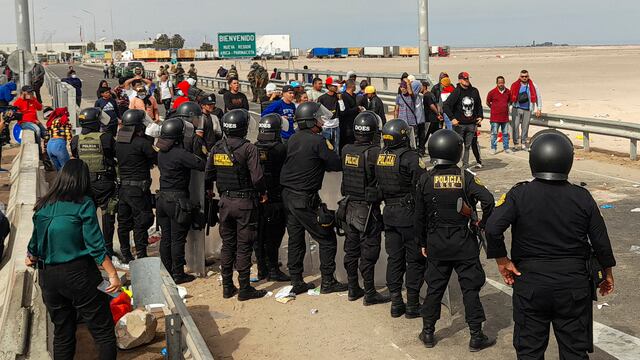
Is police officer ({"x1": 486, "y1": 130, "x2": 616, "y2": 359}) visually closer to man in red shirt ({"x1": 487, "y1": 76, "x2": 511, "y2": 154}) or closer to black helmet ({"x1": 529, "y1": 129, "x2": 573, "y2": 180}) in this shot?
black helmet ({"x1": 529, "y1": 129, "x2": 573, "y2": 180})

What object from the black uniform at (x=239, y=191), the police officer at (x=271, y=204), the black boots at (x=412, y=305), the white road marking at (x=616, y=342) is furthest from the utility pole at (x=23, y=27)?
the white road marking at (x=616, y=342)

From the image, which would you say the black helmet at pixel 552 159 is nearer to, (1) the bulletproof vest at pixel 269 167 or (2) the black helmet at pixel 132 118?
(1) the bulletproof vest at pixel 269 167

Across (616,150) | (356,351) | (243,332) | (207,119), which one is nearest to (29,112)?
(207,119)

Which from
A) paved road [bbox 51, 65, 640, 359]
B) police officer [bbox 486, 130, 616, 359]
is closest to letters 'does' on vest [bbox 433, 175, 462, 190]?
police officer [bbox 486, 130, 616, 359]

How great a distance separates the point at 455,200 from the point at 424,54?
13912mm

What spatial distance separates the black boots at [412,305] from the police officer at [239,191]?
5.81 ft

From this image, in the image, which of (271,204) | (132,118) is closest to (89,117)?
(132,118)

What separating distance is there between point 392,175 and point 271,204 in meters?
1.89

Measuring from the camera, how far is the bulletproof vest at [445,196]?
5973 millimetres

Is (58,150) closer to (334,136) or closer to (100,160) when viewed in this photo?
(100,160)

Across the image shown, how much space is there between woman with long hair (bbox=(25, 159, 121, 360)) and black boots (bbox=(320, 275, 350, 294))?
9.37ft

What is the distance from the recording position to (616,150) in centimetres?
1672

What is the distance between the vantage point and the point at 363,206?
23.7 ft

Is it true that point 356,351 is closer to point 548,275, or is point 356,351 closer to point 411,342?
point 411,342
